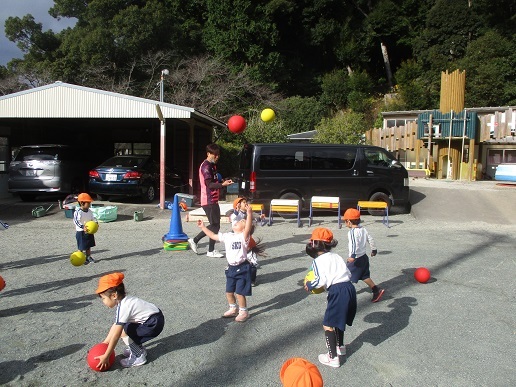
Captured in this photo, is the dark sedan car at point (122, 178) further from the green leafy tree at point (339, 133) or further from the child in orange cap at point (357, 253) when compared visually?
the green leafy tree at point (339, 133)

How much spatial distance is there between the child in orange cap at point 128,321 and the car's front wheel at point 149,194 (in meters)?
9.88

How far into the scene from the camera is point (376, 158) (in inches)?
494

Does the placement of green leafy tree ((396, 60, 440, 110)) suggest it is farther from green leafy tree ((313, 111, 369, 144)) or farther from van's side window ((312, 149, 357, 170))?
van's side window ((312, 149, 357, 170))

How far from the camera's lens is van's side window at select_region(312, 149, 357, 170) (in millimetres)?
12286

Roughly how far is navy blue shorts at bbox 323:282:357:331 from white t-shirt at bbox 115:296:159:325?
1450 millimetres

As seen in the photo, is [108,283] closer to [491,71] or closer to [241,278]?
[241,278]

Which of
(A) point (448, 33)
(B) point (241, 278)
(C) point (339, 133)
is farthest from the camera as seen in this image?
(A) point (448, 33)

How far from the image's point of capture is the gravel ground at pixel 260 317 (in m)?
3.49

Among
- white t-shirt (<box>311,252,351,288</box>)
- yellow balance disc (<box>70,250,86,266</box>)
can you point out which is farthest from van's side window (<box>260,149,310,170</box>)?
white t-shirt (<box>311,252,351,288</box>)

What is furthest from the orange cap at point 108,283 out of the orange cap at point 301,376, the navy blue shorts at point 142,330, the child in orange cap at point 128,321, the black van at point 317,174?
the black van at point 317,174

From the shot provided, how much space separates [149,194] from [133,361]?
10.3 metres

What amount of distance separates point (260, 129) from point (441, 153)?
9.20 metres

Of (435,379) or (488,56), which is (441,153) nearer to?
(488,56)

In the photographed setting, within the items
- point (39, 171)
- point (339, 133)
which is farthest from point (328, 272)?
point (339, 133)
